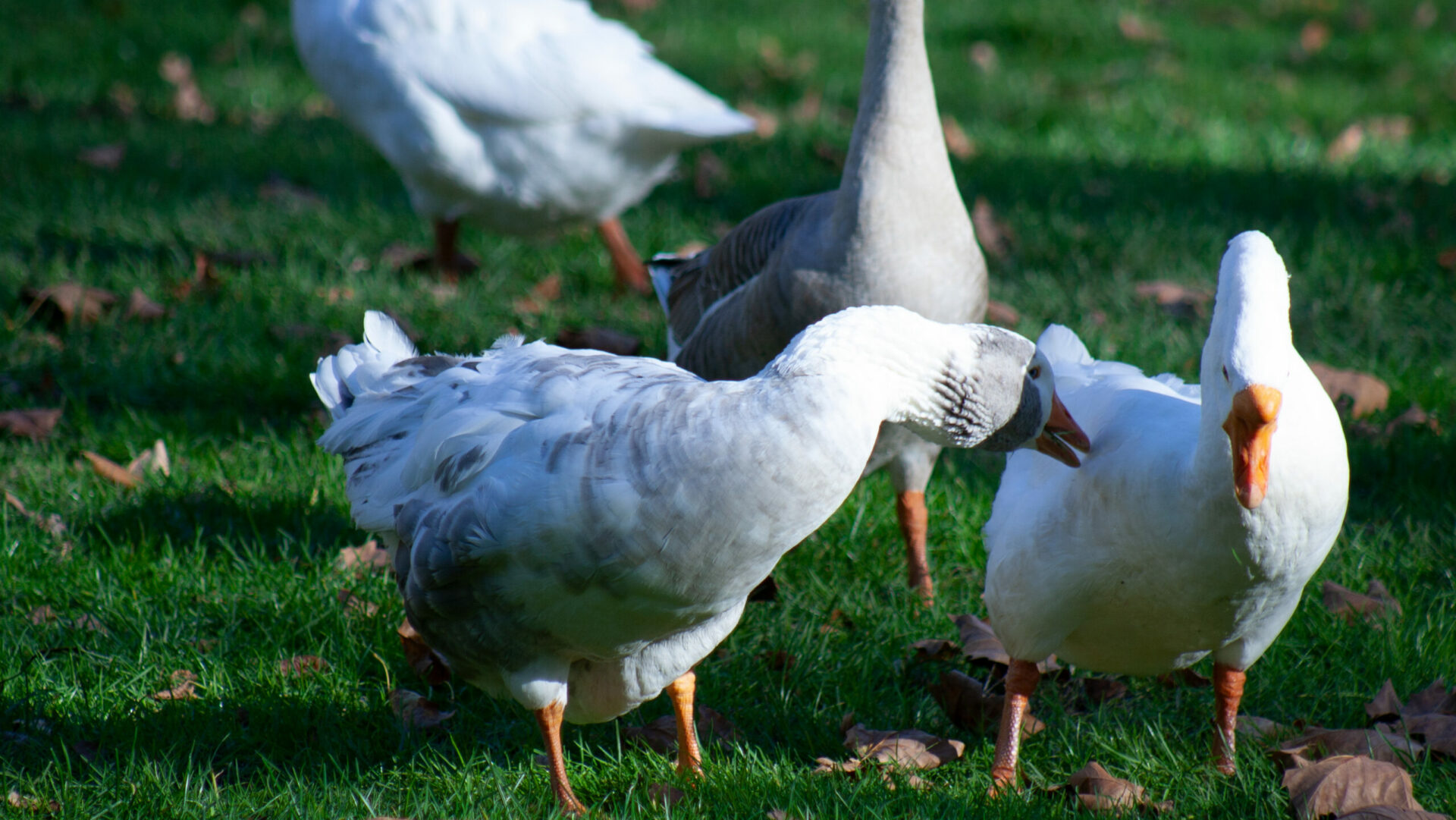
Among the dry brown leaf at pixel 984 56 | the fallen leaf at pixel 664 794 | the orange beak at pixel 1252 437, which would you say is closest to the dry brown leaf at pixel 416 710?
the fallen leaf at pixel 664 794

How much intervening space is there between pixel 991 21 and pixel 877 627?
672 cm

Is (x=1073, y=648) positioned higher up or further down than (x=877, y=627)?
higher up

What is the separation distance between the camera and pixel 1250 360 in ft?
7.40

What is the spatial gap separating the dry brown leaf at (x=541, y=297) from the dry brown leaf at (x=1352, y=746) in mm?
3270

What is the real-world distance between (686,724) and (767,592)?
2.72 ft

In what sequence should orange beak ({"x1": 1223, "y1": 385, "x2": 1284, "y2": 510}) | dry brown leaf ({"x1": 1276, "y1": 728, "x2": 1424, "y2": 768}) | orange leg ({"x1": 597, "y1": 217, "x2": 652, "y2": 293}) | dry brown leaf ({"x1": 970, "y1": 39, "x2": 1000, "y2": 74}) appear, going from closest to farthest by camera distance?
orange beak ({"x1": 1223, "y1": 385, "x2": 1284, "y2": 510})
dry brown leaf ({"x1": 1276, "y1": 728, "x2": 1424, "y2": 768})
orange leg ({"x1": 597, "y1": 217, "x2": 652, "y2": 293})
dry brown leaf ({"x1": 970, "y1": 39, "x2": 1000, "y2": 74})

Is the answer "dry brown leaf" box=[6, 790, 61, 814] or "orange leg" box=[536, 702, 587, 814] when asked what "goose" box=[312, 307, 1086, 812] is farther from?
"dry brown leaf" box=[6, 790, 61, 814]

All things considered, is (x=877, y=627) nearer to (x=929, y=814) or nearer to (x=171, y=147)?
(x=929, y=814)

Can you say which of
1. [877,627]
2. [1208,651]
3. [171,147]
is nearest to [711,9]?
[171,147]

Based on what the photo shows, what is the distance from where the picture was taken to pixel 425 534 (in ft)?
8.38

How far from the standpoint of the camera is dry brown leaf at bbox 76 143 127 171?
252 inches

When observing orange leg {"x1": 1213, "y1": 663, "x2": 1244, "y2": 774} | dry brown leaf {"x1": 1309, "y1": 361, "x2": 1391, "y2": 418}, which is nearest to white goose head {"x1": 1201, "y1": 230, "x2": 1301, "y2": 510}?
orange leg {"x1": 1213, "y1": 663, "x2": 1244, "y2": 774}

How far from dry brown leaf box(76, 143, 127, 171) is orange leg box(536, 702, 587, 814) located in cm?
491

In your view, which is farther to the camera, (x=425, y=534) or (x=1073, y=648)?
(x=1073, y=648)
